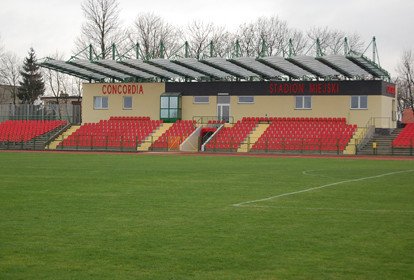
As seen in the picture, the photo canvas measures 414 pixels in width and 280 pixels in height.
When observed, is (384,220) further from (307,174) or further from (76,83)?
(76,83)

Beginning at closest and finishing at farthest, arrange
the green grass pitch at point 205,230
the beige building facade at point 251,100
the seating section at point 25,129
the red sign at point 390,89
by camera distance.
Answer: the green grass pitch at point 205,230, the beige building facade at point 251,100, the red sign at point 390,89, the seating section at point 25,129

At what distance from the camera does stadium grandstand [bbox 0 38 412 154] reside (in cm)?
5122

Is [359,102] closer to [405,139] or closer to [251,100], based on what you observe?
[405,139]

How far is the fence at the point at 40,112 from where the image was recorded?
68.9m

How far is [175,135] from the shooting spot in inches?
2194

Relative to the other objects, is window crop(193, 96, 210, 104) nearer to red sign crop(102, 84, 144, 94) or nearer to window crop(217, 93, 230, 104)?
window crop(217, 93, 230, 104)

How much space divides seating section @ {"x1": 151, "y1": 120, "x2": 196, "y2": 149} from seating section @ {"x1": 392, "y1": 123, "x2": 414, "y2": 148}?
15.9m

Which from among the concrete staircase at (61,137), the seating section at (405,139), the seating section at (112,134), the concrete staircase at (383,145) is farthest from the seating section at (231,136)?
the concrete staircase at (61,137)

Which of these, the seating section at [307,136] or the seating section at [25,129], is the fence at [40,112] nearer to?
the seating section at [25,129]

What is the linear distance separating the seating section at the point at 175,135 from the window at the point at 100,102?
8.96 meters

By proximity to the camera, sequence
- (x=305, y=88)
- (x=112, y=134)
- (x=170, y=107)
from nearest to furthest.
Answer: (x=112, y=134), (x=305, y=88), (x=170, y=107)

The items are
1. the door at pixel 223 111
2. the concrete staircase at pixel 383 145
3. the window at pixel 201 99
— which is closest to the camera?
the concrete staircase at pixel 383 145

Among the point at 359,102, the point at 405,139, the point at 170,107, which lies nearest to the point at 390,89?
the point at 359,102

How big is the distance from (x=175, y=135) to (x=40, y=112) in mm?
19579
